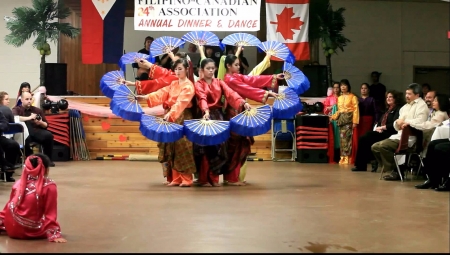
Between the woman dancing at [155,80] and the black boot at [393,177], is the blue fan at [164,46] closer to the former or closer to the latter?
the woman dancing at [155,80]

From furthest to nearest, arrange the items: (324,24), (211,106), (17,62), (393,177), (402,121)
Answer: (17,62)
(324,24)
(393,177)
(402,121)
(211,106)

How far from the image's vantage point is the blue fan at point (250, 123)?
21.3 feet

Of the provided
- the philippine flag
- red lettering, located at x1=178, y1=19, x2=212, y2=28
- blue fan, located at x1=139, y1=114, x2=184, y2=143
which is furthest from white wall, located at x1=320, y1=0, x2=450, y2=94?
blue fan, located at x1=139, y1=114, x2=184, y2=143

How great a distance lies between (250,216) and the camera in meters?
4.87

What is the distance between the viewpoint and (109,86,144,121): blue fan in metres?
6.71

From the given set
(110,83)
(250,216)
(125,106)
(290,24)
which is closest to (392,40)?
(290,24)

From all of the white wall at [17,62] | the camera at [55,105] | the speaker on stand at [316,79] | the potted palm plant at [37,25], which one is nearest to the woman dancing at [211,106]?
the camera at [55,105]

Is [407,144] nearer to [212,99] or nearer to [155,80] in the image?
[212,99]

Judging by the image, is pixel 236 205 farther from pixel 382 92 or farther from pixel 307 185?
pixel 382 92

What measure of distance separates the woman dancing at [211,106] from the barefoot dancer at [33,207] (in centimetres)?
264

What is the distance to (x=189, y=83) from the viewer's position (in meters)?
6.67

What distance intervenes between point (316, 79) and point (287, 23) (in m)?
1.09

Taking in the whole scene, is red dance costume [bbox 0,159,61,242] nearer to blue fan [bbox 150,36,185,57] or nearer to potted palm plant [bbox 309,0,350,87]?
blue fan [bbox 150,36,185,57]

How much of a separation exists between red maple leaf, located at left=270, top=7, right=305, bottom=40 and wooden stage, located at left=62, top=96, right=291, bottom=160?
1.59m
